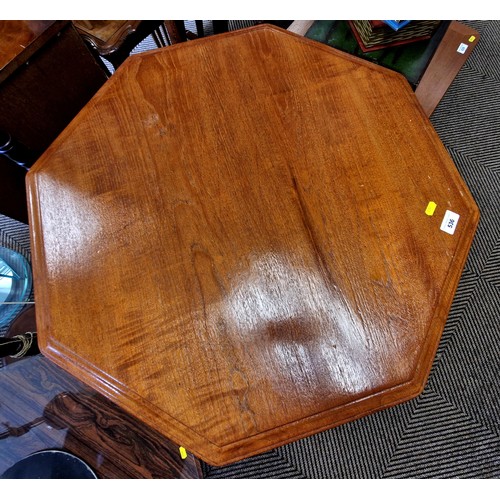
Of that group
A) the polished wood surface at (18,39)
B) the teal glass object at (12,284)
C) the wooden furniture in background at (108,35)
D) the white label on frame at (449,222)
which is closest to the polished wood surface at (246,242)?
the white label on frame at (449,222)

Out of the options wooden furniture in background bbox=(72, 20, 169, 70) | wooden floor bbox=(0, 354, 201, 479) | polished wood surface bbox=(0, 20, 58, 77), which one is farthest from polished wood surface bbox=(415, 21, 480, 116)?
wooden floor bbox=(0, 354, 201, 479)

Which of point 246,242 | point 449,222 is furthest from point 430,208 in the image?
point 246,242

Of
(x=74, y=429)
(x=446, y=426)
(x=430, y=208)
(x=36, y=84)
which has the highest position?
(x=36, y=84)

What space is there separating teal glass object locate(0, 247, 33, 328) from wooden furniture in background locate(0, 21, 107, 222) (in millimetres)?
114

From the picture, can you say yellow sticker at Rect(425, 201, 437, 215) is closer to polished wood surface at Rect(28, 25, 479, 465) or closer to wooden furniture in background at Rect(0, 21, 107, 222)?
polished wood surface at Rect(28, 25, 479, 465)

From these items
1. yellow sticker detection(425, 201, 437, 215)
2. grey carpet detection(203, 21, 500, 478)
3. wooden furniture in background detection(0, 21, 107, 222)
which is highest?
wooden furniture in background detection(0, 21, 107, 222)

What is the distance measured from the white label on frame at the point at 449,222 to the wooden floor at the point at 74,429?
2.07 feet

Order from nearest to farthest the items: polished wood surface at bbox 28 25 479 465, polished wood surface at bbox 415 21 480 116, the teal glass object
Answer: polished wood surface at bbox 28 25 479 465, the teal glass object, polished wood surface at bbox 415 21 480 116

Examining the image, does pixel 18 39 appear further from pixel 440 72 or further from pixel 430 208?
pixel 440 72

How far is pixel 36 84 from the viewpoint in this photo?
32.7 inches

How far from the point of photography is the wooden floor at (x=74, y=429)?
699 millimetres

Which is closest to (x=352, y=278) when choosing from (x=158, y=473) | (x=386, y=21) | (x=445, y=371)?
(x=158, y=473)

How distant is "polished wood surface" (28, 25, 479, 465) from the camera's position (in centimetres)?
→ 55

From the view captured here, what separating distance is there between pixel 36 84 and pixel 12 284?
50 centimetres
